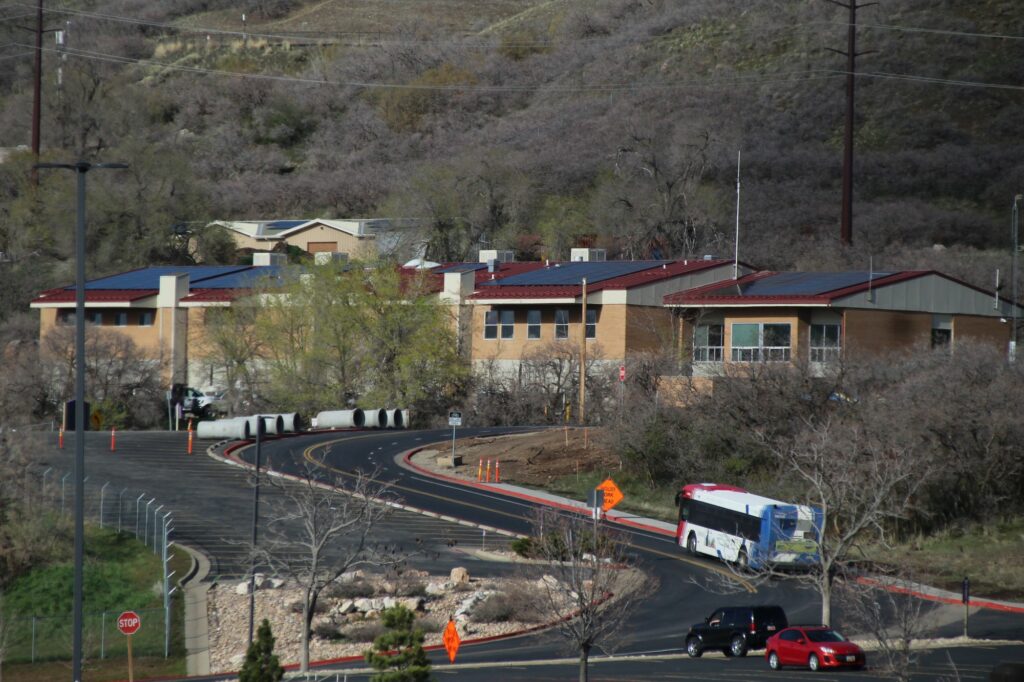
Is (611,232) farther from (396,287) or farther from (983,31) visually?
(983,31)

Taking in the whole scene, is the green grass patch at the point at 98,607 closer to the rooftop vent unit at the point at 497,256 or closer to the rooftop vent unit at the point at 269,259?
the rooftop vent unit at the point at 497,256

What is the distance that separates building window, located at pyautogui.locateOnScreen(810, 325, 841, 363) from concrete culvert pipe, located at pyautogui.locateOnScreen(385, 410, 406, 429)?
20948 millimetres

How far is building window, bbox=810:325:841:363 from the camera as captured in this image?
222 feet

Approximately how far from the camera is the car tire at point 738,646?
35188 mm

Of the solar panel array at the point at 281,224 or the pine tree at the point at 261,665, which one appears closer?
the pine tree at the point at 261,665

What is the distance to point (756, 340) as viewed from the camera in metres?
70.5

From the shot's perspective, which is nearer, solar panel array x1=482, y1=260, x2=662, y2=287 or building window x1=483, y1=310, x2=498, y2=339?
solar panel array x1=482, y1=260, x2=662, y2=287

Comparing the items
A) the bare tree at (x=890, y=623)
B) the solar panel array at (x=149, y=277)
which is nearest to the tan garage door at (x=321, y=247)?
the solar panel array at (x=149, y=277)

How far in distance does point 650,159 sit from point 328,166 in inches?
2074

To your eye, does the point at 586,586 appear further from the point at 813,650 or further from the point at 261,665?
the point at 261,665

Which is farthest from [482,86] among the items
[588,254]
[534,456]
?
[534,456]

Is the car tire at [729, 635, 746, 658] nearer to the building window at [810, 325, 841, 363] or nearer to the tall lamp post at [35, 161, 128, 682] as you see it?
the tall lamp post at [35, 161, 128, 682]

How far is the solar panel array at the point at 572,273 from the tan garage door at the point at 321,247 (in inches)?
1351

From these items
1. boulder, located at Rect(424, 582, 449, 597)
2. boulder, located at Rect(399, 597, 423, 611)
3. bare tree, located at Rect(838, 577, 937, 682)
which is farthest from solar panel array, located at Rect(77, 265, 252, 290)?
bare tree, located at Rect(838, 577, 937, 682)
